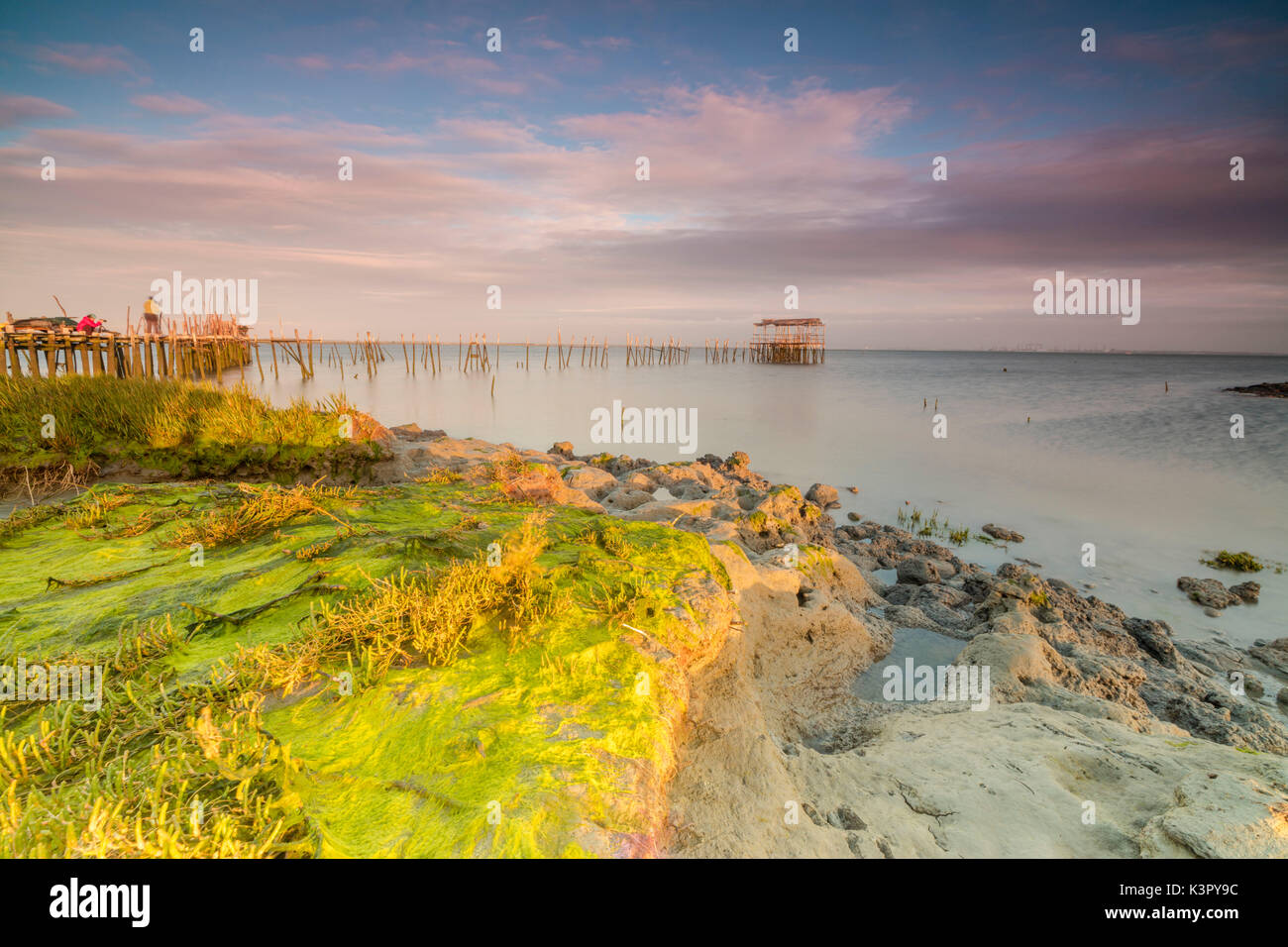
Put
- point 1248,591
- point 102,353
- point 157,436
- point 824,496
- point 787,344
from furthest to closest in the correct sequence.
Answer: point 787,344, point 102,353, point 824,496, point 1248,591, point 157,436

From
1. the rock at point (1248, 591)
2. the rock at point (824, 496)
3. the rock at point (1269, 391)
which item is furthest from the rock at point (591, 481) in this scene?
the rock at point (1269, 391)

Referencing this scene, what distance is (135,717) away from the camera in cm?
267

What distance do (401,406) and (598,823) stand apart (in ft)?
113

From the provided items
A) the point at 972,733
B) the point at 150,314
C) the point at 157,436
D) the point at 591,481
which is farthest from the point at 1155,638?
the point at 150,314

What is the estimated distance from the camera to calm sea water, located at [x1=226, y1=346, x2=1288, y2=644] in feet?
37.2

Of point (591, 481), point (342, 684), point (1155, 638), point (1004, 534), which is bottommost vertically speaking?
point (1155, 638)

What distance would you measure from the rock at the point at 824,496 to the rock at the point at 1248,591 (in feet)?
23.9

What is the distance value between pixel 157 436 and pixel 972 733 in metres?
11.9

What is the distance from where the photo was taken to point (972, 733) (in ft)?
13.3

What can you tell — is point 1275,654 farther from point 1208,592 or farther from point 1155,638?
point 1208,592

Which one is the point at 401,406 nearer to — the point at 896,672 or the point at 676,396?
the point at 676,396

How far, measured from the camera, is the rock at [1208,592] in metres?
9.10

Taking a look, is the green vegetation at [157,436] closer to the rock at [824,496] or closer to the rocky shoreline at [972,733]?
the rocky shoreline at [972,733]

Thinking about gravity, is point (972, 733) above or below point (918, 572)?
above
